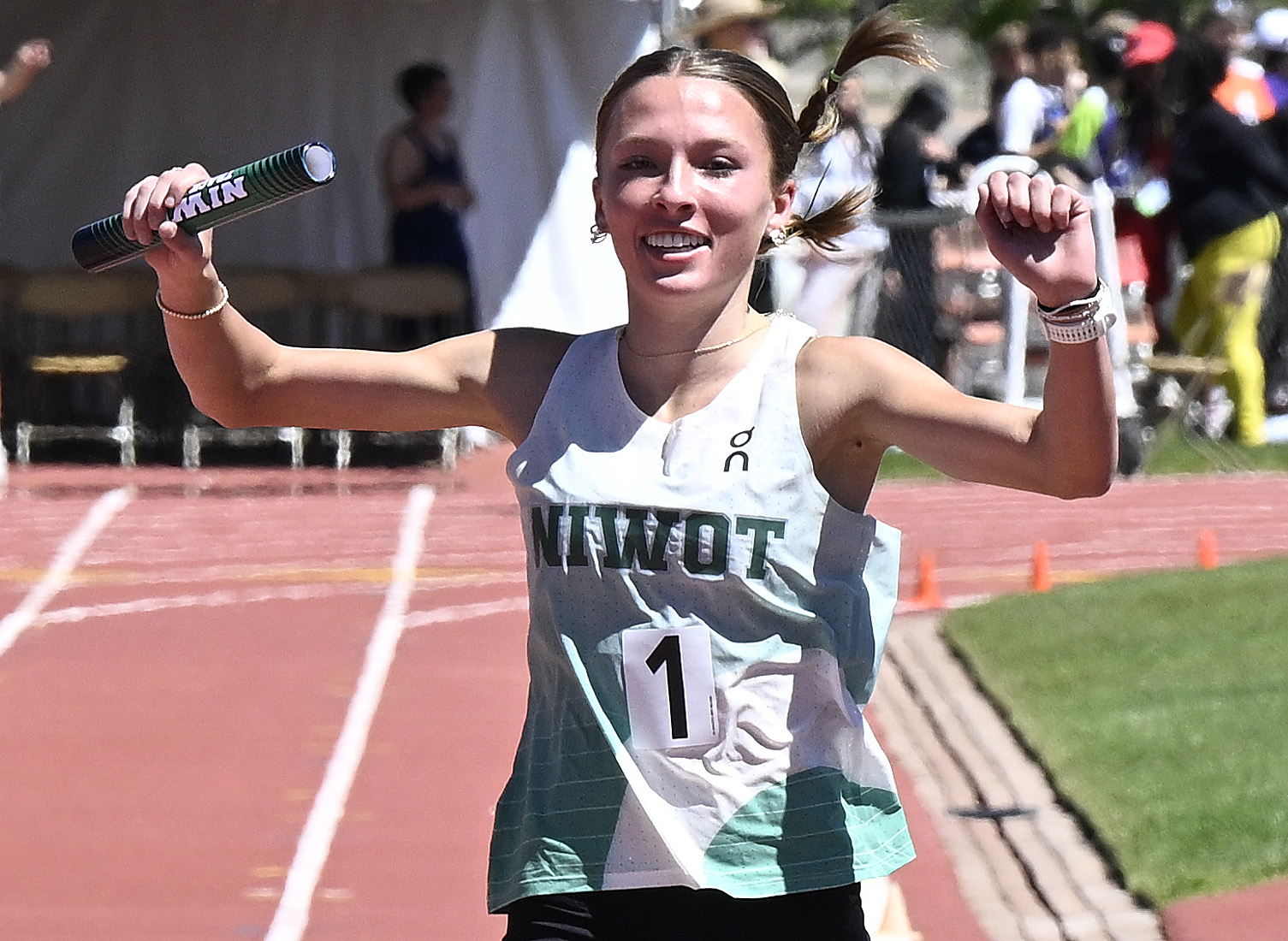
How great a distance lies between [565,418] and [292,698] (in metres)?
5.44

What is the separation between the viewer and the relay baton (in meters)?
2.87

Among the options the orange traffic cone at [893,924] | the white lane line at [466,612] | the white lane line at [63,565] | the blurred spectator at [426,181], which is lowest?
the white lane line at [63,565]

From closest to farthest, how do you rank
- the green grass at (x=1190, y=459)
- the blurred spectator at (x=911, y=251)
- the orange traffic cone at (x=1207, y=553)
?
the orange traffic cone at (x=1207, y=553) → the green grass at (x=1190, y=459) → the blurred spectator at (x=911, y=251)

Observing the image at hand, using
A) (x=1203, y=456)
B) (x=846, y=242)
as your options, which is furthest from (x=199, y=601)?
(x=1203, y=456)

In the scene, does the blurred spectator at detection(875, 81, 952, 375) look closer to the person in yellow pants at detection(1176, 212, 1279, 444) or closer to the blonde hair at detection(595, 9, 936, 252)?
the person in yellow pants at detection(1176, 212, 1279, 444)

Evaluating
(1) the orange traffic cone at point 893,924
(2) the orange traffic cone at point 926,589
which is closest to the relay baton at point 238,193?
(1) the orange traffic cone at point 893,924

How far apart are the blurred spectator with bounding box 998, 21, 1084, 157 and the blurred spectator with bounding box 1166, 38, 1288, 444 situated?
0.72 m

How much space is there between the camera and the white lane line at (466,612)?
9836mm

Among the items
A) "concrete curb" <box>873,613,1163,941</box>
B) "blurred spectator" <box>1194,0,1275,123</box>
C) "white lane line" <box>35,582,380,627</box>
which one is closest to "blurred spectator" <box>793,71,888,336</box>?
"blurred spectator" <box>1194,0,1275,123</box>

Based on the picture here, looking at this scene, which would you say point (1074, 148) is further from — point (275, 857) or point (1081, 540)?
point (275, 857)

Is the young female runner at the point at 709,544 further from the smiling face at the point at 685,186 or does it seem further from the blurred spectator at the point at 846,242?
the blurred spectator at the point at 846,242

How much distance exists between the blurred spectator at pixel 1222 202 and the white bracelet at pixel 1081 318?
11.2 metres

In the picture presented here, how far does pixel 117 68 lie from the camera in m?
15.9

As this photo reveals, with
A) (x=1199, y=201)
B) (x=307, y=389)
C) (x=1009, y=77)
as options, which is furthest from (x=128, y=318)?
(x=307, y=389)
